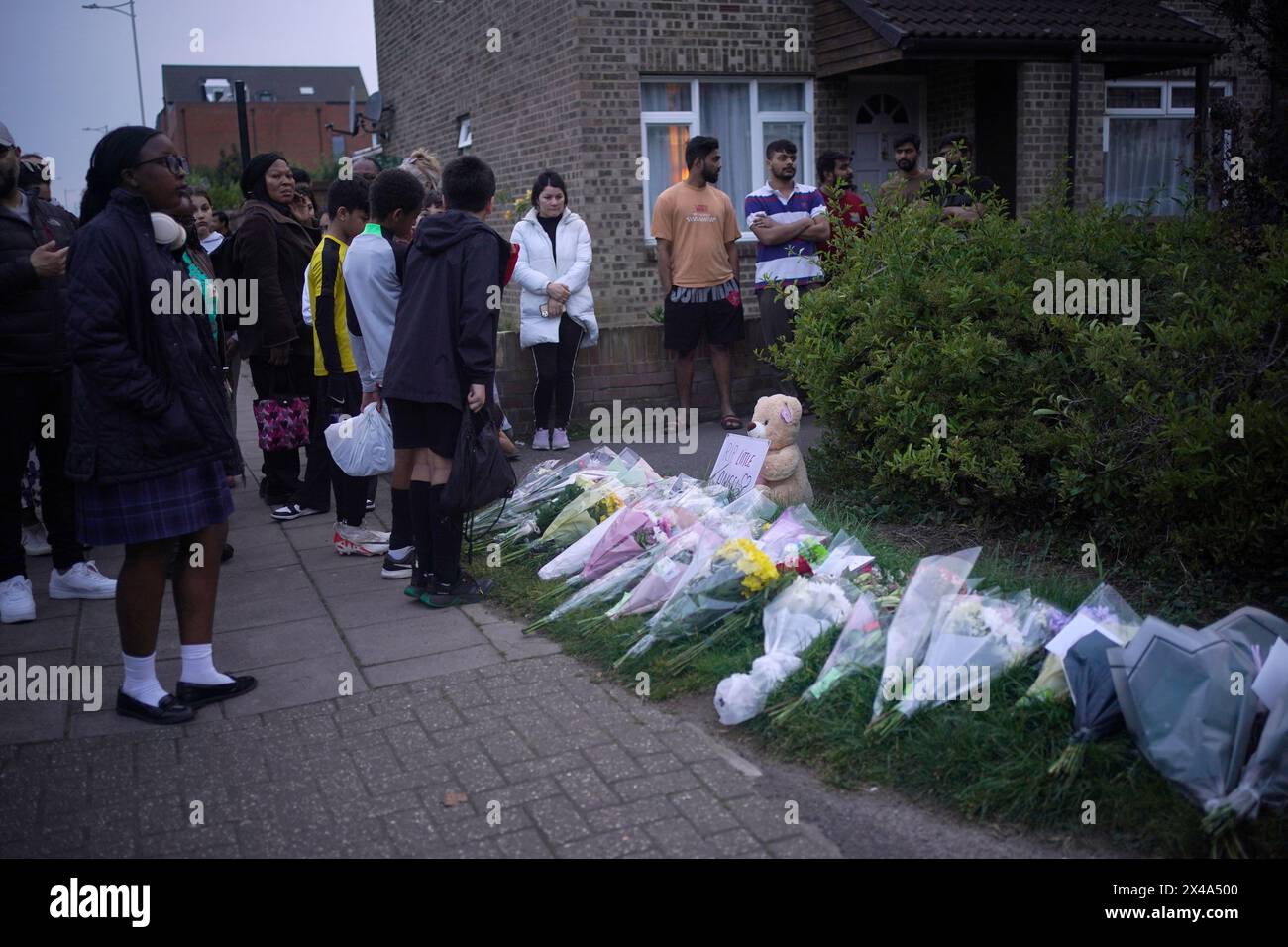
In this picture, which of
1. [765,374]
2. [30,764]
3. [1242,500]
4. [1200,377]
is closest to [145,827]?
[30,764]

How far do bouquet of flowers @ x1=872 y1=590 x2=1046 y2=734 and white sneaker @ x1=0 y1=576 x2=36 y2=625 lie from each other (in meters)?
4.09

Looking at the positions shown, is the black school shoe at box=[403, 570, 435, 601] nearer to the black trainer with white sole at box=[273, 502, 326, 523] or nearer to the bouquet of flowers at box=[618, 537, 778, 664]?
the bouquet of flowers at box=[618, 537, 778, 664]

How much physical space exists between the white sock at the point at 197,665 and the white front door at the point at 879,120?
11843 millimetres

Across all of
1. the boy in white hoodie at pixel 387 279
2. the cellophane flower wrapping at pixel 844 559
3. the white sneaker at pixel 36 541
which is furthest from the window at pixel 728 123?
the cellophane flower wrapping at pixel 844 559

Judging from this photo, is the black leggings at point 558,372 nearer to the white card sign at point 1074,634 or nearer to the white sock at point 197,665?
the white sock at point 197,665

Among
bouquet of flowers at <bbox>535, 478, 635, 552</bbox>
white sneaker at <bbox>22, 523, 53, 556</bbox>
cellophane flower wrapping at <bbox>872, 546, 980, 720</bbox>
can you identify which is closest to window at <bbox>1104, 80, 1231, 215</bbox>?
bouquet of flowers at <bbox>535, 478, 635, 552</bbox>

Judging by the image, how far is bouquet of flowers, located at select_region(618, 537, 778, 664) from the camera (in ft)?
15.2

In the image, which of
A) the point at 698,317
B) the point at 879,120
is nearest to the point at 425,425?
the point at 698,317

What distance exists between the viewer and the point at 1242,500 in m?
4.59

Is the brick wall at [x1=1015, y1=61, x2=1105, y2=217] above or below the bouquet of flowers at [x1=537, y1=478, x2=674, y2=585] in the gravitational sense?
above

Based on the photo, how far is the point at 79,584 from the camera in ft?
19.5

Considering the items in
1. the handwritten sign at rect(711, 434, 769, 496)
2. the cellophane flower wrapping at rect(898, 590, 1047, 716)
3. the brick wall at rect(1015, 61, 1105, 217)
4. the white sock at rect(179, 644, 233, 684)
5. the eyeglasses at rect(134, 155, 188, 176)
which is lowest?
the white sock at rect(179, 644, 233, 684)

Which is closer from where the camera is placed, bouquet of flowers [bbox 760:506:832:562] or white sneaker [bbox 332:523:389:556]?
bouquet of flowers [bbox 760:506:832:562]

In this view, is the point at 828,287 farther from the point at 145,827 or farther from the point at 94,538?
Result: the point at 145,827
